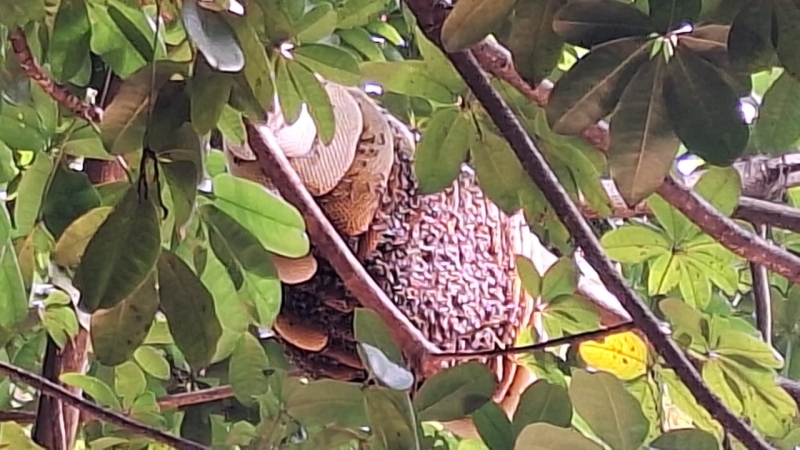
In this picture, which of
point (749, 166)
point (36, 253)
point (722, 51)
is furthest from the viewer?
point (749, 166)

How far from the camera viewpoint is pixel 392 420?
57 centimetres

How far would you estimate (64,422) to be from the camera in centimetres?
104

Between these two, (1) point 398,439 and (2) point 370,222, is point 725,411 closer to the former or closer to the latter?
(1) point 398,439

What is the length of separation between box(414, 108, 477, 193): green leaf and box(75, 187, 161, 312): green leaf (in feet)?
0.88

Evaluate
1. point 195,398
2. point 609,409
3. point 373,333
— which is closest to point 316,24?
point 373,333

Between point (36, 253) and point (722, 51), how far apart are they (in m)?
0.52

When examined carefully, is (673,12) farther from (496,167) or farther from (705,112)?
(496,167)

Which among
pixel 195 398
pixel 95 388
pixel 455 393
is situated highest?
pixel 455 393

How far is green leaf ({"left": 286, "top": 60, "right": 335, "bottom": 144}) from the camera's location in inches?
29.1

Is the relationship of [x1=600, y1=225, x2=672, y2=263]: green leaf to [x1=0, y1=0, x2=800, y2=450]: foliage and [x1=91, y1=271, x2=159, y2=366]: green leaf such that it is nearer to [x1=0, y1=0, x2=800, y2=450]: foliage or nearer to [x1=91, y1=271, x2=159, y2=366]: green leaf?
[x1=0, y1=0, x2=800, y2=450]: foliage

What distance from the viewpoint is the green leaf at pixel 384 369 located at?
0.59m

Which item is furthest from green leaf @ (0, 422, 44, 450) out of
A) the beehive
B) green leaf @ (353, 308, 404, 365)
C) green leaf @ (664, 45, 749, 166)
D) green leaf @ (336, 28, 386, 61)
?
green leaf @ (664, 45, 749, 166)

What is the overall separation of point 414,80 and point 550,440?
33 centimetres

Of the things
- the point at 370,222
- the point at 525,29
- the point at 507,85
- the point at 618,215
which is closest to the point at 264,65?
the point at 525,29
